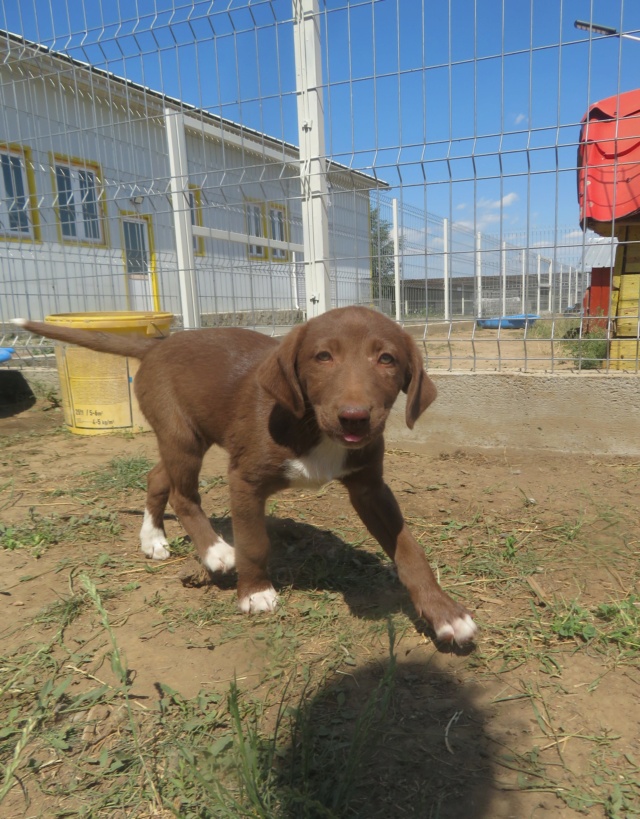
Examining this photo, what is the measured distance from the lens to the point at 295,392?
A: 2465 mm


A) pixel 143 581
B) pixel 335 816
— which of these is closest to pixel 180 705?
pixel 335 816

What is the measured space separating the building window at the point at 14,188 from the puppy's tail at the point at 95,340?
4719 millimetres

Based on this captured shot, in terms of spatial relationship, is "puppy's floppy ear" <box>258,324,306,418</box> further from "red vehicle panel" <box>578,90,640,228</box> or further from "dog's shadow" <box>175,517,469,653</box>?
"red vehicle panel" <box>578,90,640,228</box>

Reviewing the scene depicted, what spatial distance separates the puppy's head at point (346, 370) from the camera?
2.27 meters

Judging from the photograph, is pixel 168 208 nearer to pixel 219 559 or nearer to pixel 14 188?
pixel 14 188

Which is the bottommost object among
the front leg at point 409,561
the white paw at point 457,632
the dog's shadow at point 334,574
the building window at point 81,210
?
the dog's shadow at point 334,574

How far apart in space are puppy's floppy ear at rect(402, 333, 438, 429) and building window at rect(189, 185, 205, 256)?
3.47 meters

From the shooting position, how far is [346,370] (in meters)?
2.37

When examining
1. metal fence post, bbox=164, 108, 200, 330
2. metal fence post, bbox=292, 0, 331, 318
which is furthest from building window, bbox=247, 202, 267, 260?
metal fence post, bbox=292, 0, 331, 318

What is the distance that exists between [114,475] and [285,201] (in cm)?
271

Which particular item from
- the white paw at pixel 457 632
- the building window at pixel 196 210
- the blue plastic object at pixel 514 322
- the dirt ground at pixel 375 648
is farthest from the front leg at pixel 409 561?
the building window at pixel 196 210

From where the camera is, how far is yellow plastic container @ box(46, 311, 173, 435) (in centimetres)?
564

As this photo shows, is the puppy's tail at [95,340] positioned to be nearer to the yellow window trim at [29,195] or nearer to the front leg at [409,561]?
the front leg at [409,561]

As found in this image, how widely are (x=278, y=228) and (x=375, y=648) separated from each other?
4.97 m
